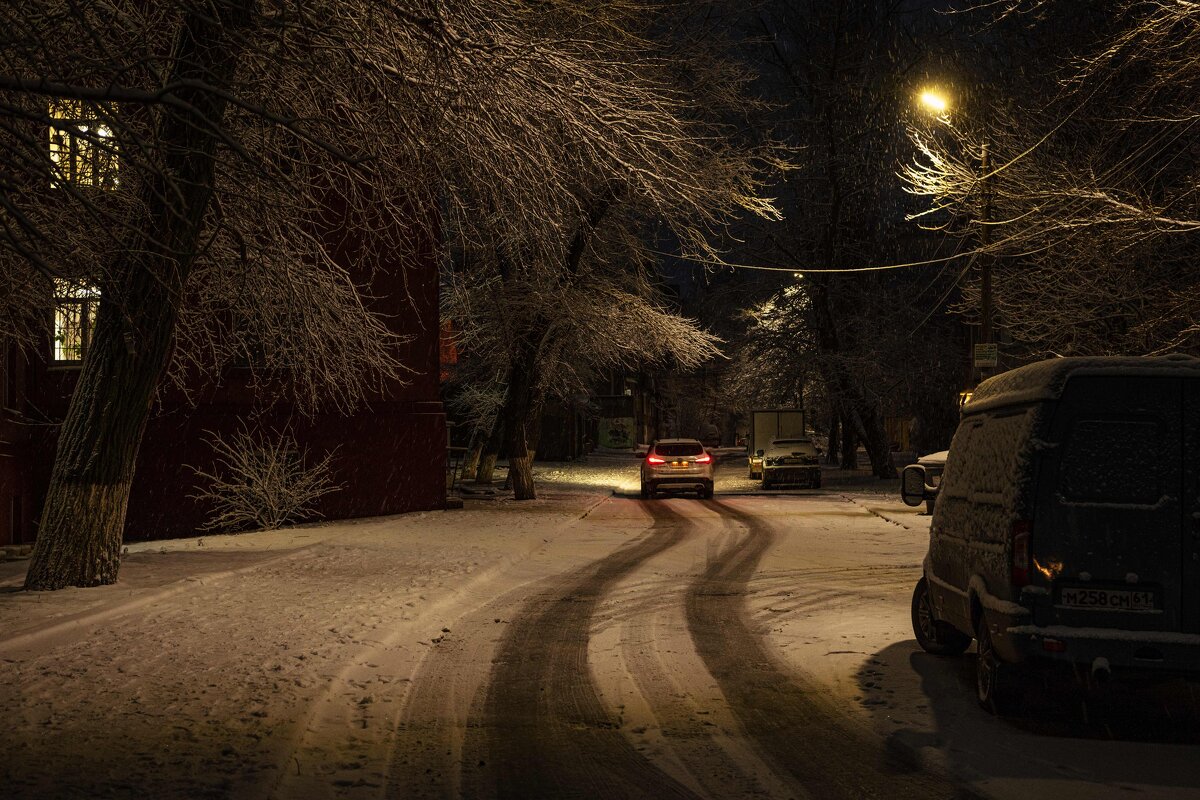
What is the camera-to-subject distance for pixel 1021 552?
6.97 m

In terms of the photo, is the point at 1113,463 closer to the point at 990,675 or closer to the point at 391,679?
the point at 990,675

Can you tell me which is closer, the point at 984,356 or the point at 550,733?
the point at 550,733

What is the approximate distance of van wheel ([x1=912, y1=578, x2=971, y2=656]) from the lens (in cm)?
930

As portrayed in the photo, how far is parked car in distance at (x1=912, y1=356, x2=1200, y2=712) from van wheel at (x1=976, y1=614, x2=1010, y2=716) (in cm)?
6

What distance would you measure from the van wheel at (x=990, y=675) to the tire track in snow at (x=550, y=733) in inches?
93.4

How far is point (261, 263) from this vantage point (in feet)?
41.1

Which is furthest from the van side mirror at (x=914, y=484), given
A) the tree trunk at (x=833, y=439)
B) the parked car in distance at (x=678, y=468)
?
the tree trunk at (x=833, y=439)

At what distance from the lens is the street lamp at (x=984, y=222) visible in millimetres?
20719

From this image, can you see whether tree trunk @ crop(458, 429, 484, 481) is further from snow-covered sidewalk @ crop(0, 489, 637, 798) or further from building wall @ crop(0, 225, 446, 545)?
snow-covered sidewalk @ crop(0, 489, 637, 798)

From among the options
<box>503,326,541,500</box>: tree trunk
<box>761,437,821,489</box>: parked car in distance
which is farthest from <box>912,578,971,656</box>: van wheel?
<box>761,437,821,489</box>: parked car in distance

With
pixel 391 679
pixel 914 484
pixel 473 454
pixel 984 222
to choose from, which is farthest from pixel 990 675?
pixel 473 454

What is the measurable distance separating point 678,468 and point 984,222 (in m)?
15.6

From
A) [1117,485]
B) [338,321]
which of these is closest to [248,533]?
[338,321]

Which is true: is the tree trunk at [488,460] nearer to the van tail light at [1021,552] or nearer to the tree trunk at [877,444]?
the tree trunk at [877,444]
